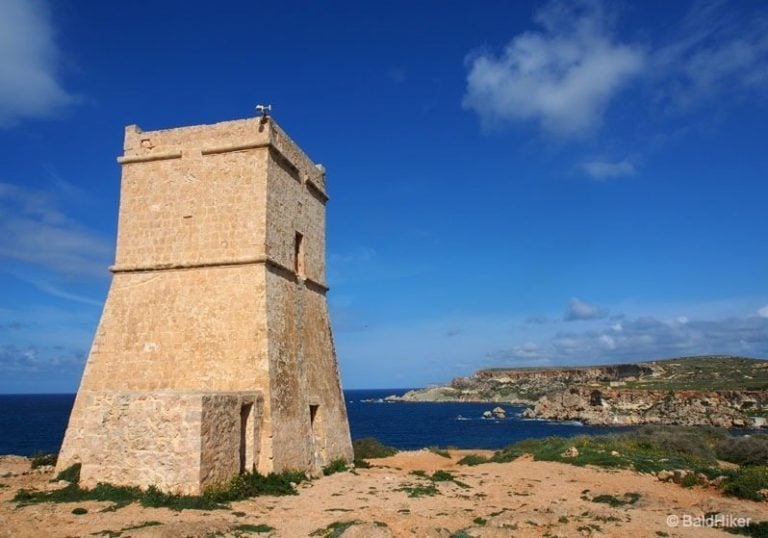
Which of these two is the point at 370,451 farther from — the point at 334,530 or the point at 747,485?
the point at 334,530

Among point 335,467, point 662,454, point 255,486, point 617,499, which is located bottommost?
point 662,454

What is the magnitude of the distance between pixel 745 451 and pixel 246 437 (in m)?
17.3

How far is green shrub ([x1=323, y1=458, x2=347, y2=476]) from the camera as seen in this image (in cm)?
1379

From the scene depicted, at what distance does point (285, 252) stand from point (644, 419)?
186 feet

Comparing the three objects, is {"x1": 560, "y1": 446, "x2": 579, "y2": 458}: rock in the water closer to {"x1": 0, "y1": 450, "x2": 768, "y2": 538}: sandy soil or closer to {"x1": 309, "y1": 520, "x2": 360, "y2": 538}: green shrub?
{"x1": 0, "y1": 450, "x2": 768, "y2": 538}: sandy soil

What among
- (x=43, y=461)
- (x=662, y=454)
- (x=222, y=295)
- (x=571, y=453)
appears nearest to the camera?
(x=222, y=295)

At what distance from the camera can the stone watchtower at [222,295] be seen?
12.2 metres

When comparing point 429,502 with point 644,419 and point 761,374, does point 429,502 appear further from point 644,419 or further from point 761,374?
point 761,374

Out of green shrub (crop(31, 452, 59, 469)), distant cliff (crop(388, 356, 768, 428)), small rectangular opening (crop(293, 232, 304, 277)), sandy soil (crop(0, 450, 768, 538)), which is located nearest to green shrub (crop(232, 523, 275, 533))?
sandy soil (crop(0, 450, 768, 538))

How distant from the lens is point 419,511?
9.83 metres

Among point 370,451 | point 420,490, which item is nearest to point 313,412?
point 420,490

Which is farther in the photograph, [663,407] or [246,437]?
[663,407]

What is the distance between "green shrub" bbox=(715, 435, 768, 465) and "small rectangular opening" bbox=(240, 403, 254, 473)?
16713 mm

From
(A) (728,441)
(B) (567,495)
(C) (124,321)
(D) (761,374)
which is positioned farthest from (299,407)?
(D) (761,374)
